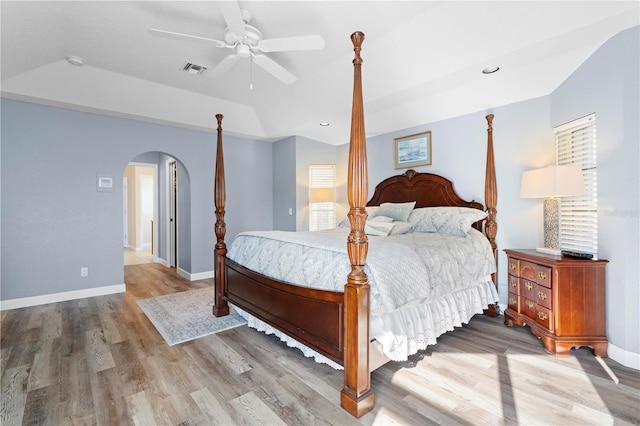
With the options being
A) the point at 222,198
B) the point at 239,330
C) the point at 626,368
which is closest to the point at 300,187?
the point at 222,198

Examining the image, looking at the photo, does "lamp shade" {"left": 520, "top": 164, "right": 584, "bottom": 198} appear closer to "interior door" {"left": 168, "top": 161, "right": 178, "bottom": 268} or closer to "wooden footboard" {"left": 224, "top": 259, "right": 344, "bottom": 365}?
"wooden footboard" {"left": 224, "top": 259, "right": 344, "bottom": 365}

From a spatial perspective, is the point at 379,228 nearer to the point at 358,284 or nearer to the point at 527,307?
the point at 527,307

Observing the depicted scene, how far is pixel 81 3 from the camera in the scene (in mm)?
2393

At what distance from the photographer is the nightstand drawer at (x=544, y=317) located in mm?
2459

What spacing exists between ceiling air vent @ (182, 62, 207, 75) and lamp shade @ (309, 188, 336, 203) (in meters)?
2.53

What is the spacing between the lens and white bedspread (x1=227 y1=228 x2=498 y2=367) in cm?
198

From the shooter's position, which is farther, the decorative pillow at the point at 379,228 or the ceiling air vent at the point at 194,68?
the ceiling air vent at the point at 194,68

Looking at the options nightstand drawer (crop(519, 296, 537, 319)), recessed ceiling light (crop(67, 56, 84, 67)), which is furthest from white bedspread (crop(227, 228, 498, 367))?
recessed ceiling light (crop(67, 56, 84, 67))

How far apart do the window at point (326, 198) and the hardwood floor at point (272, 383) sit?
2894mm

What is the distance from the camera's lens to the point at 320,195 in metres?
5.37

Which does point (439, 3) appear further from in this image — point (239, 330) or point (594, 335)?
point (239, 330)

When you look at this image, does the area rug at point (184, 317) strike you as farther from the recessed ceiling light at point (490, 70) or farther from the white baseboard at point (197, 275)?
the recessed ceiling light at point (490, 70)

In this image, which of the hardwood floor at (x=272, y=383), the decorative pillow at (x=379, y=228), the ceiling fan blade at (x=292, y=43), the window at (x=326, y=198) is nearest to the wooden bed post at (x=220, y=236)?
the hardwood floor at (x=272, y=383)

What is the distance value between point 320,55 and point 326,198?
2628 mm
